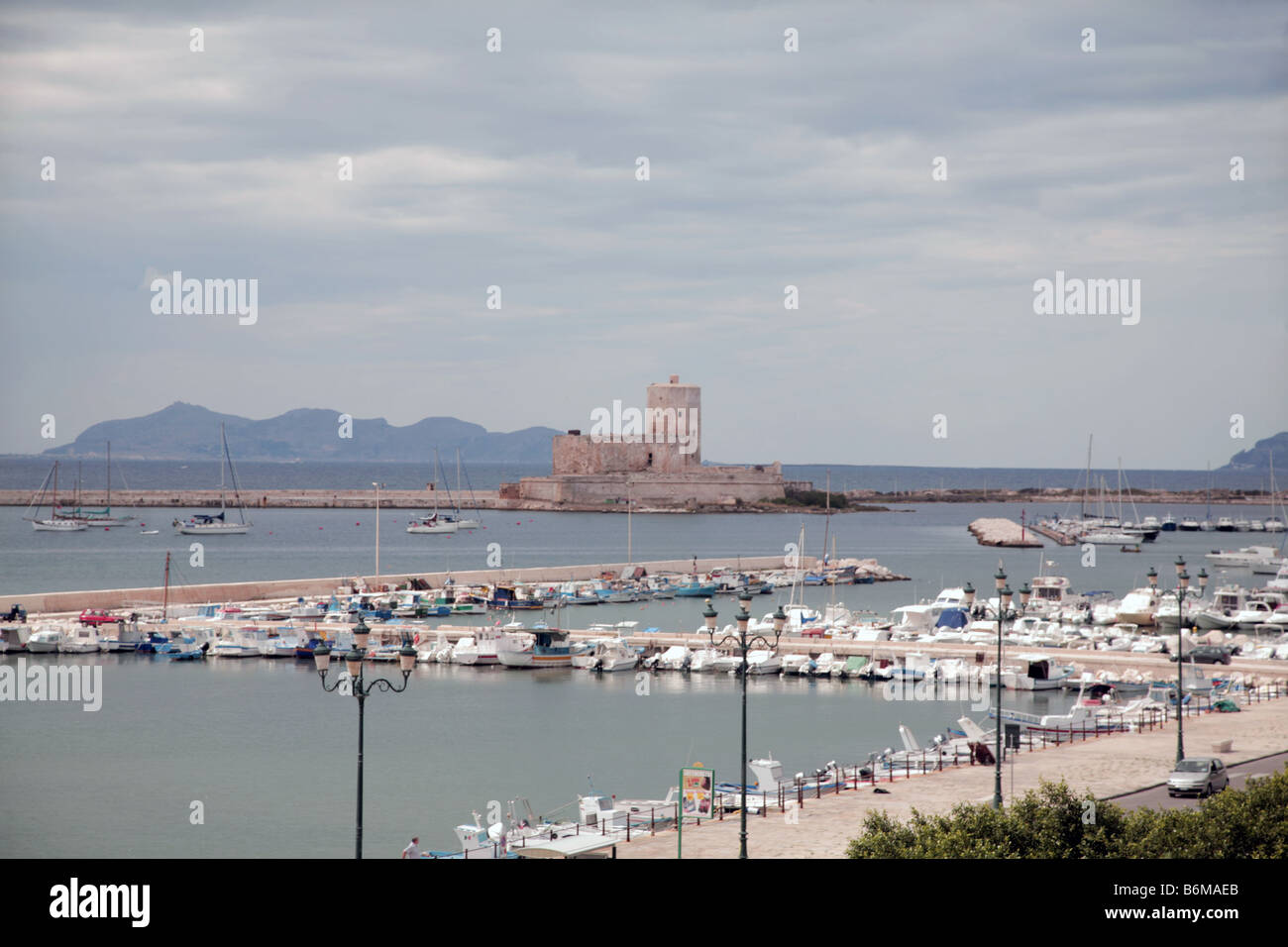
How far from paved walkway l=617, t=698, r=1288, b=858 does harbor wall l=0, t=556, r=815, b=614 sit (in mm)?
29474

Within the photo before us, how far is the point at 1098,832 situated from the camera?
10.5 metres

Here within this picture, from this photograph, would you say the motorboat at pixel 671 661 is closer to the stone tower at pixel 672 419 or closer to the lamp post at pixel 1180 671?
the lamp post at pixel 1180 671

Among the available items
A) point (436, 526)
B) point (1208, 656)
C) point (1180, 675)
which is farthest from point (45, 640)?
point (436, 526)

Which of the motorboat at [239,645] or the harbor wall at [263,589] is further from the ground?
the harbor wall at [263,589]

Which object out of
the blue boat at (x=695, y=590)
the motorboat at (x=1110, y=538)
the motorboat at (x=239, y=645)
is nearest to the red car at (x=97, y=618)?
the motorboat at (x=239, y=645)

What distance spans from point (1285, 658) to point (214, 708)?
80.5ft

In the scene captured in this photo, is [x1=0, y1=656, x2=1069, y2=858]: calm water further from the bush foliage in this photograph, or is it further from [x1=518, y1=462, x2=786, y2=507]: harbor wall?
[x1=518, y1=462, x2=786, y2=507]: harbor wall

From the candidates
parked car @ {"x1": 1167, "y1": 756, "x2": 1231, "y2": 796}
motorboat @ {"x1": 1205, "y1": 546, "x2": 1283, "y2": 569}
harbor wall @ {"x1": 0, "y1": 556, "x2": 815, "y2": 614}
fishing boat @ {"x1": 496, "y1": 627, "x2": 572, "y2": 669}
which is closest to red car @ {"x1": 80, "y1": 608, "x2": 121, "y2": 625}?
harbor wall @ {"x1": 0, "y1": 556, "x2": 815, "y2": 614}

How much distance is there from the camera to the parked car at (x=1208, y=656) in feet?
104

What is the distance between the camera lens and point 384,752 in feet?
82.1

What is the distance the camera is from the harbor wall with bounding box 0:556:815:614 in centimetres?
4034

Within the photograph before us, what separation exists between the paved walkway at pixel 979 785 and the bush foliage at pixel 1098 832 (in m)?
2.88

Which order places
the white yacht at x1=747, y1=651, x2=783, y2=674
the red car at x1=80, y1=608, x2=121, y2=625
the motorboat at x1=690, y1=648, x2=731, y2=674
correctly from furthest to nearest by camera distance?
the red car at x1=80, y1=608, x2=121, y2=625 → the motorboat at x1=690, y1=648, x2=731, y2=674 → the white yacht at x1=747, y1=651, x2=783, y2=674
